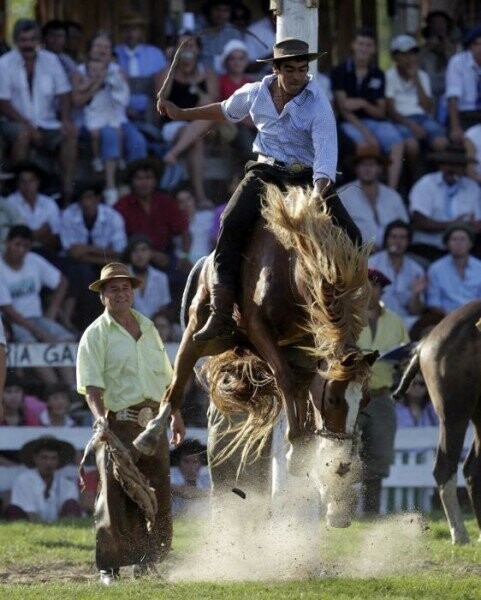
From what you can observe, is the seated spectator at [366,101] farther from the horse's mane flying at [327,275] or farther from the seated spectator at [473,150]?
the horse's mane flying at [327,275]

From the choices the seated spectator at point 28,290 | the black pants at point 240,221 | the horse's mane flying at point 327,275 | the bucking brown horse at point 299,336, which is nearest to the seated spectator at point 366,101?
the seated spectator at point 28,290

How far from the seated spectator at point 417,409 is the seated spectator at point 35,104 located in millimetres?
4090

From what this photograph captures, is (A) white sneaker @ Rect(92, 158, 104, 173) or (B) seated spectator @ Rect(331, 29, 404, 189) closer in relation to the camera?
(A) white sneaker @ Rect(92, 158, 104, 173)

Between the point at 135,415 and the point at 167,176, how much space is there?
5.73 meters

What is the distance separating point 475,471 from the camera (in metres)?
11.8

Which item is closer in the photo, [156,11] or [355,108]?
[355,108]

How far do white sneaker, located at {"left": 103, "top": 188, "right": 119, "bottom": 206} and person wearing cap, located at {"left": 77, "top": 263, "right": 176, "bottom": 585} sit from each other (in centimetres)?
501

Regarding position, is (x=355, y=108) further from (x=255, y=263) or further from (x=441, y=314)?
(x=255, y=263)

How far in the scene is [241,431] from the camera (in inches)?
373

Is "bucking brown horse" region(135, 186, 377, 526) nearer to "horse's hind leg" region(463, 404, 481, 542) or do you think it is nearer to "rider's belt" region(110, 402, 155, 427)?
"rider's belt" region(110, 402, 155, 427)

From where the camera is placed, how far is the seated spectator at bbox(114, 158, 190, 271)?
14891mm

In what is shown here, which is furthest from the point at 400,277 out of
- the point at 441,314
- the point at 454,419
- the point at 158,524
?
the point at 158,524

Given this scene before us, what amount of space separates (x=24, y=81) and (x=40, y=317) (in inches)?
103

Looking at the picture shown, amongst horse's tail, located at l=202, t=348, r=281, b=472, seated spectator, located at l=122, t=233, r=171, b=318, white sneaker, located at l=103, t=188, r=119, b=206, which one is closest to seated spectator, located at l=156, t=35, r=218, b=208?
white sneaker, located at l=103, t=188, r=119, b=206
